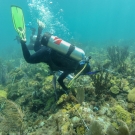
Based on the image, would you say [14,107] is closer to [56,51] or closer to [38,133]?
[38,133]

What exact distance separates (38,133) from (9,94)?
148 inches

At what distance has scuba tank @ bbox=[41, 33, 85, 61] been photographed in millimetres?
5148

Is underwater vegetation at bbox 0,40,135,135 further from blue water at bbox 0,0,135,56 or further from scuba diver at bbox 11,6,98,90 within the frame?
blue water at bbox 0,0,135,56

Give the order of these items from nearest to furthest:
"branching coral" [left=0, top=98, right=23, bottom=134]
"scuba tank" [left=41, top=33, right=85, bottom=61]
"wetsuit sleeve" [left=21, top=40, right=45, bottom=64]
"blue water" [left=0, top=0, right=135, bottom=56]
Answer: "branching coral" [left=0, top=98, right=23, bottom=134]
"scuba tank" [left=41, top=33, right=85, bottom=61]
"wetsuit sleeve" [left=21, top=40, right=45, bottom=64]
"blue water" [left=0, top=0, right=135, bottom=56]

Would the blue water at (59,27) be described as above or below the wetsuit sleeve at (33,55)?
above

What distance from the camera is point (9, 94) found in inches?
286

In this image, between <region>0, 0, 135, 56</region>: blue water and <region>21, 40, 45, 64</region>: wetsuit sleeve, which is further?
<region>0, 0, 135, 56</region>: blue water

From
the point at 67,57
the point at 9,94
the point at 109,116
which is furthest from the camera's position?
the point at 9,94

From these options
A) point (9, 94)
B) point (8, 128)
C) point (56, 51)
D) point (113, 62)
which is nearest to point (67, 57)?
point (56, 51)

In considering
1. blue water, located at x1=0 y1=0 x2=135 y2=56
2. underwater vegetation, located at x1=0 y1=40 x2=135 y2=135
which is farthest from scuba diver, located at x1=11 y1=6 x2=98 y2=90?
blue water, located at x1=0 y1=0 x2=135 y2=56

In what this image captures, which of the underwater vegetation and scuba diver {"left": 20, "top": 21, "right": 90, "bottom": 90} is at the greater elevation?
scuba diver {"left": 20, "top": 21, "right": 90, "bottom": 90}

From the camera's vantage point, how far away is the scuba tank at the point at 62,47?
5148 millimetres

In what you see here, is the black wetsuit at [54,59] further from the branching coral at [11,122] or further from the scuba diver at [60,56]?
the branching coral at [11,122]

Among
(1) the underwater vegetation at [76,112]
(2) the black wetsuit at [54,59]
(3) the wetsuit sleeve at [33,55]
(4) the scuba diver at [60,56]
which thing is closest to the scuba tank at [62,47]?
(4) the scuba diver at [60,56]
